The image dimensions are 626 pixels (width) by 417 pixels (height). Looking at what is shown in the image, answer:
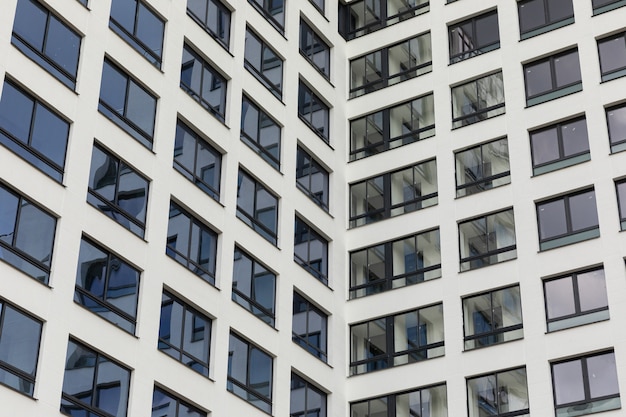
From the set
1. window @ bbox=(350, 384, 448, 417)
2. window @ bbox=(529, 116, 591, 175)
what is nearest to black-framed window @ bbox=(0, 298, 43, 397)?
window @ bbox=(350, 384, 448, 417)

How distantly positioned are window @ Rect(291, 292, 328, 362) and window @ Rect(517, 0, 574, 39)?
1471 centimetres

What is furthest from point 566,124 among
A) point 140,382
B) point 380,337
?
point 140,382

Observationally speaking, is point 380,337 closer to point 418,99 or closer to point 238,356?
point 238,356

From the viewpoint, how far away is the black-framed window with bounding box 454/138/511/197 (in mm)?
44125

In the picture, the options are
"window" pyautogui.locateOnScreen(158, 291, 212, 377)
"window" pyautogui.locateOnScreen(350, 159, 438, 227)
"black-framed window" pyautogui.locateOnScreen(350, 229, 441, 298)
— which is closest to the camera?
"window" pyautogui.locateOnScreen(158, 291, 212, 377)

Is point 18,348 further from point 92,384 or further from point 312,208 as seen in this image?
point 312,208

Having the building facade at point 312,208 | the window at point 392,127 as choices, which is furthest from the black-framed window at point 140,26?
the window at point 392,127

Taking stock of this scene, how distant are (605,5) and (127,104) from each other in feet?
67.0

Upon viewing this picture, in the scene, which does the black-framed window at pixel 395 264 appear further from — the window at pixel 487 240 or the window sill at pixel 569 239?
the window sill at pixel 569 239

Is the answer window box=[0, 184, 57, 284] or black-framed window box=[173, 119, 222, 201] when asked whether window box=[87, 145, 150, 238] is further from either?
black-framed window box=[173, 119, 222, 201]

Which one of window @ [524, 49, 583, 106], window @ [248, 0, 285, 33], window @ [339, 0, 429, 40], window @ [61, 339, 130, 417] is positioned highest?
window @ [339, 0, 429, 40]

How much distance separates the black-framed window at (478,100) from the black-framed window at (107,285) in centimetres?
1773

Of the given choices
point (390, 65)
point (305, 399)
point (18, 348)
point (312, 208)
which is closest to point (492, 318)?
point (305, 399)

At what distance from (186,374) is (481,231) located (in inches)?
563
